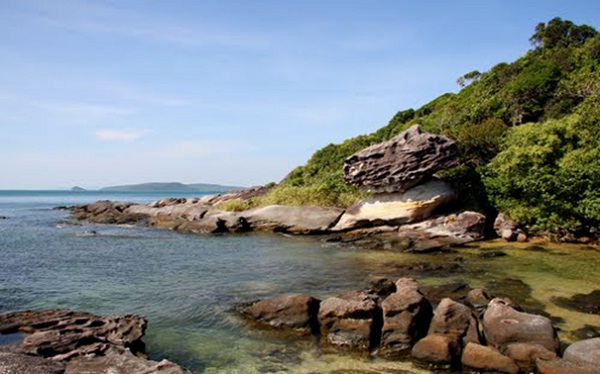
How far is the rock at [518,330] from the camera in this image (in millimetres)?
9891

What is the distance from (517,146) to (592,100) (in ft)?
36.0

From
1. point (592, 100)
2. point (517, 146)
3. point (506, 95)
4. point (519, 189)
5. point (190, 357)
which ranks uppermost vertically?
point (506, 95)

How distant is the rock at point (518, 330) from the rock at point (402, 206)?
705 inches

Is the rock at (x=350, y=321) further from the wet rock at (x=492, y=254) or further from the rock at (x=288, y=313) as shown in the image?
the wet rock at (x=492, y=254)

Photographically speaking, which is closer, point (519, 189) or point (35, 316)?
point (35, 316)

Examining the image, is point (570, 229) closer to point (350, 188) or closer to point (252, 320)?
point (350, 188)

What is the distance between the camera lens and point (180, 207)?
44594 mm

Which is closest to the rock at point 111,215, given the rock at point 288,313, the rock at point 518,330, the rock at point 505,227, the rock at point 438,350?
the rock at point 505,227

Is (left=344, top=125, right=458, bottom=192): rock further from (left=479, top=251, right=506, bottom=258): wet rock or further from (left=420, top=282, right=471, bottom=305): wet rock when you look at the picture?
(left=420, top=282, right=471, bottom=305): wet rock

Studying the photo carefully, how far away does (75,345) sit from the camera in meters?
9.73

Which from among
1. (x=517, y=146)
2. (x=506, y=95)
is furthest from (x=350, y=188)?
(x=506, y=95)

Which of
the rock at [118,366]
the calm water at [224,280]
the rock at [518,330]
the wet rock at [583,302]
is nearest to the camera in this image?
the rock at [118,366]

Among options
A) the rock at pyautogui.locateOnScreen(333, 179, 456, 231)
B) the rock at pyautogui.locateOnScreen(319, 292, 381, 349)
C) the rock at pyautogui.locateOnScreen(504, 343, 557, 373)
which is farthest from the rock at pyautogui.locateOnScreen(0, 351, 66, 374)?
the rock at pyautogui.locateOnScreen(333, 179, 456, 231)

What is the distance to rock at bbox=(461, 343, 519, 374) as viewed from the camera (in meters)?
9.23
